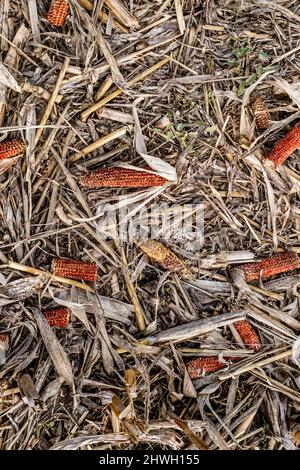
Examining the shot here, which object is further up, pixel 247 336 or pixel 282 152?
pixel 282 152

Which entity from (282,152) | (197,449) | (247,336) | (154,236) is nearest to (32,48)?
(154,236)

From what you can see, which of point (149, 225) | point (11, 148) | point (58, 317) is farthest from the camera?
point (149, 225)

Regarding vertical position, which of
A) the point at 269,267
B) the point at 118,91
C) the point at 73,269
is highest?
the point at 118,91

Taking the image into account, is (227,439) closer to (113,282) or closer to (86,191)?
(113,282)

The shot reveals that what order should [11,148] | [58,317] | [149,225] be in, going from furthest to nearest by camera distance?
1. [149,225]
2. [58,317]
3. [11,148]

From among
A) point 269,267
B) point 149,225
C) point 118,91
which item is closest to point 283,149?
point 269,267

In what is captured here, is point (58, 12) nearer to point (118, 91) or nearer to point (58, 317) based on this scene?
point (118, 91)
